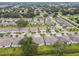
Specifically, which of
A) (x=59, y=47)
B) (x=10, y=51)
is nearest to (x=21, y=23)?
(x=10, y=51)

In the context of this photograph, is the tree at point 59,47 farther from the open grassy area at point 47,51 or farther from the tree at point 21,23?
the tree at point 21,23

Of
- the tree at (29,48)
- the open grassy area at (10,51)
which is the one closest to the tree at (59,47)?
the tree at (29,48)

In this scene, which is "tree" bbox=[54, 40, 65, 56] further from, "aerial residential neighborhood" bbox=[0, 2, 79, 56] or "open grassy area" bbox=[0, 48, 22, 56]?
"open grassy area" bbox=[0, 48, 22, 56]

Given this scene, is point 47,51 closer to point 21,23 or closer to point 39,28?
point 39,28

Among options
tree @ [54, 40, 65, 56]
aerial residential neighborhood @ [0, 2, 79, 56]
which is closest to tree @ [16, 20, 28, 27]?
aerial residential neighborhood @ [0, 2, 79, 56]

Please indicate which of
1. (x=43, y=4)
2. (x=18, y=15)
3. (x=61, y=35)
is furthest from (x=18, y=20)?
(x=61, y=35)

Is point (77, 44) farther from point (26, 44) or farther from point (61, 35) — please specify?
point (26, 44)

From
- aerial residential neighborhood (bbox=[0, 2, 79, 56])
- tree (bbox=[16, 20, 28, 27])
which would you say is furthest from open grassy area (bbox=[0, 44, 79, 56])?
tree (bbox=[16, 20, 28, 27])

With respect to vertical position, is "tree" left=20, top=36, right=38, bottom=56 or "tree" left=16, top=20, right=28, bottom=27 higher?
"tree" left=16, top=20, right=28, bottom=27
